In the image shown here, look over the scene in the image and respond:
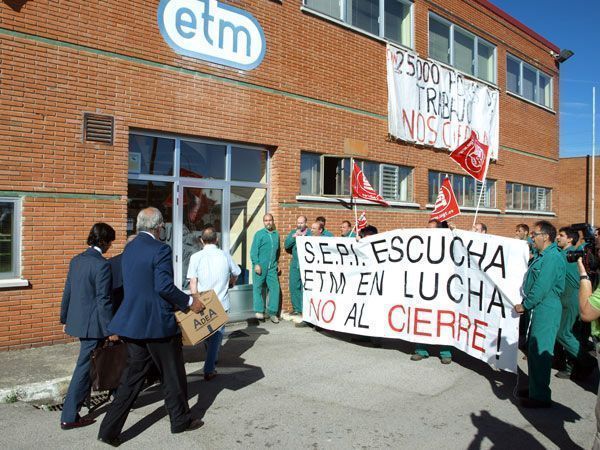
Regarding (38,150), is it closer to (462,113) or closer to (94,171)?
(94,171)

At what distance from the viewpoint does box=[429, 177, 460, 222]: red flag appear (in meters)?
11.0

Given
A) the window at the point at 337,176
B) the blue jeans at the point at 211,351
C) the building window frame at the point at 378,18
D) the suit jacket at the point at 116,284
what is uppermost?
the building window frame at the point at 378,18

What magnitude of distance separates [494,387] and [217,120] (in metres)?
6.14

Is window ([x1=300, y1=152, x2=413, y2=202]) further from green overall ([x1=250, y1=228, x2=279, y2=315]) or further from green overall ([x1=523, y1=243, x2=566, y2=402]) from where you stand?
green overall ([x1=523, y1=243, x2=566, y2=402])

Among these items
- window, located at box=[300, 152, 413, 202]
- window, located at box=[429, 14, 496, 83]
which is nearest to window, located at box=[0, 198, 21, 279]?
window, located at box=[300, 152, 413, 202]

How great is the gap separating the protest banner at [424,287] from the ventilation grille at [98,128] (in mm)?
3540

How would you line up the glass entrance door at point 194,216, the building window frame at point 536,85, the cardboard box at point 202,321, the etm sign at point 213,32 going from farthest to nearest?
the building window frame at point 536,85 → the glass entrance door at point 194,216 → the etm sign at point 213,32 → the cardboard box at point 202,321

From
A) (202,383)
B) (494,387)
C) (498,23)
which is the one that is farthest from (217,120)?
(498,23)

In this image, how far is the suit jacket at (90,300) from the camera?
16.0 ft

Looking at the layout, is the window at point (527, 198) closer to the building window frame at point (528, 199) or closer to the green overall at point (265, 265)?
the building window frame at point (528, 199)

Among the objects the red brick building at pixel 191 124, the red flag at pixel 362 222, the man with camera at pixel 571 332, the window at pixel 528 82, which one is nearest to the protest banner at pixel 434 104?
the red brick building at pixel 191 124

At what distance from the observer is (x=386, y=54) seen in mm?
12812

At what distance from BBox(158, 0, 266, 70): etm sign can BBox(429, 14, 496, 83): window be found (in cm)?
643

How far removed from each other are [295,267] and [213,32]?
4443mm
